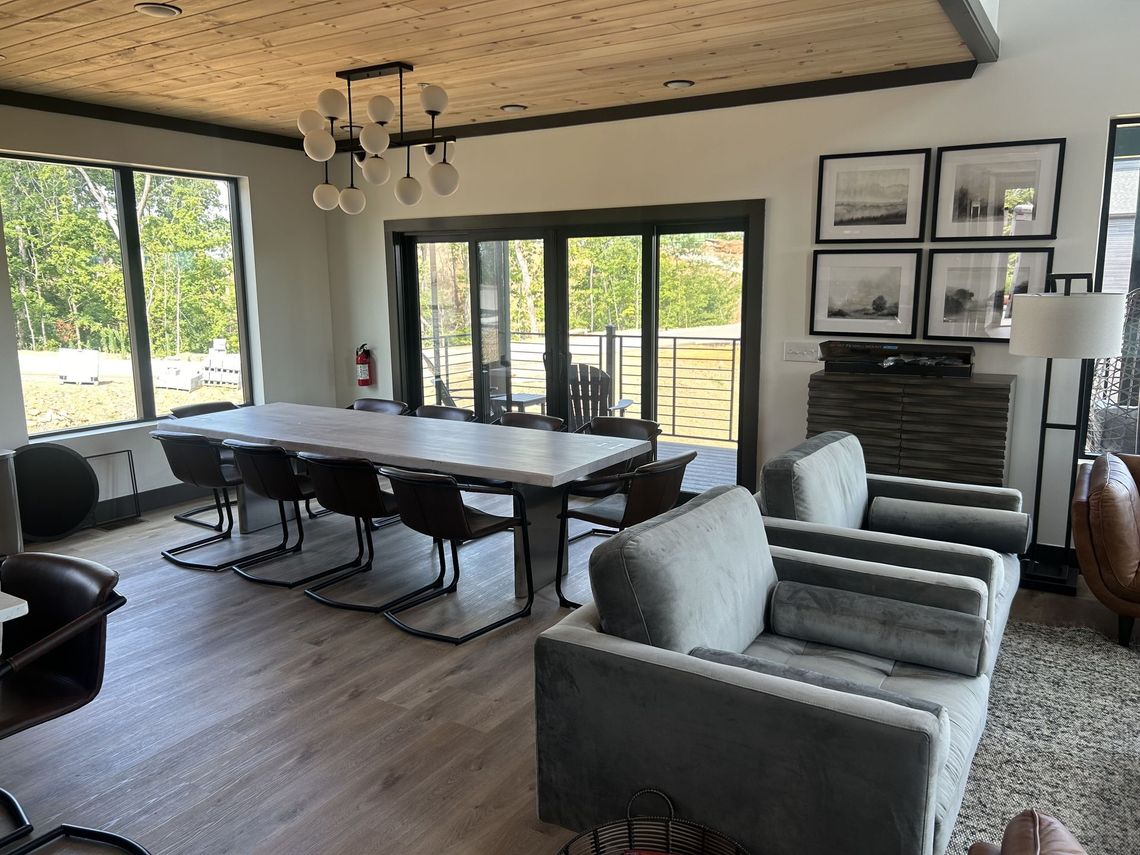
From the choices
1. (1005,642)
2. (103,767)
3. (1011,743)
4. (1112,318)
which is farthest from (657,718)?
(1112,318)

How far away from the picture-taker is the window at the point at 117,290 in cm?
537

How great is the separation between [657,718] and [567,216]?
453 cm

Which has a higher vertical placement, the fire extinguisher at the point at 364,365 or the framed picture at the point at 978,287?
the framed picture at the point at 978,287

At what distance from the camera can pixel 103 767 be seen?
2822 millimetres

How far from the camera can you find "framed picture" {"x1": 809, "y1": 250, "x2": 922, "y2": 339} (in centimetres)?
484

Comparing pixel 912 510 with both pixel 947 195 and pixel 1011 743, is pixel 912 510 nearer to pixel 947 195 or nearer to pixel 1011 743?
pixel 1011 743

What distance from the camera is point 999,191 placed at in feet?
14.8

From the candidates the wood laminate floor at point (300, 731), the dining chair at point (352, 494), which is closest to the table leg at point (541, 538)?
the wood laminate floor at point (300, 731)

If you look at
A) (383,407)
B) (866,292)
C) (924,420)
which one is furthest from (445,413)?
(924,420)

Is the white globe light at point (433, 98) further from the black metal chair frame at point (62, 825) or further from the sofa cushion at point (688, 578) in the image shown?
the black metal chair frame at point (62, 825)

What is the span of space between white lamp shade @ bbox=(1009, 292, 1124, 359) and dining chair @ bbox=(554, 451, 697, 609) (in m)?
1.70

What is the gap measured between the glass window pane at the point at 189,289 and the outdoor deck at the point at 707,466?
357cm

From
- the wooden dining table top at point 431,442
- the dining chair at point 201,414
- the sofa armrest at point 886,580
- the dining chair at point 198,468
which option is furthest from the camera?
the dining chair at point 201,414

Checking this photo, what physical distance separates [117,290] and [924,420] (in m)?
5.34
